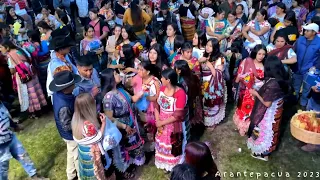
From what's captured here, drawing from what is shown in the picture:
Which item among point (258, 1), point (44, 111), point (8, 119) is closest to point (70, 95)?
point (8, 119)

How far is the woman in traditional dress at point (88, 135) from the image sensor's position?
321 cm

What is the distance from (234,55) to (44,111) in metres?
4.06

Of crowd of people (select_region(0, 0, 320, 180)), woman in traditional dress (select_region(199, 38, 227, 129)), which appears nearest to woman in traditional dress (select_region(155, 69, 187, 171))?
crowd of people (select_region(0, 0, 320, 180))

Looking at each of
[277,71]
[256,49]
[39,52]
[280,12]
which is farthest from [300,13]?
[39,52]

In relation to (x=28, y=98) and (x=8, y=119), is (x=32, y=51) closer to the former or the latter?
(x=28, y=98)

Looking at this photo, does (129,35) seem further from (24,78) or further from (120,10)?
(120,10)

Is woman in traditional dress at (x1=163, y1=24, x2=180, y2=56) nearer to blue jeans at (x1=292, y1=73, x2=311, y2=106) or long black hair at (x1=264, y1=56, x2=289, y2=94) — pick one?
long black hair at (x1=264, y1=56, x2=289, y2=94)

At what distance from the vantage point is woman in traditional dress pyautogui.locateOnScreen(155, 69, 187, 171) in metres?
3.89

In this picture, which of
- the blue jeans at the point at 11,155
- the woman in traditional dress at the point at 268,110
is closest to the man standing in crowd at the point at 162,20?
the woman in traditional dress at the point at 268,110

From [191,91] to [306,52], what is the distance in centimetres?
252

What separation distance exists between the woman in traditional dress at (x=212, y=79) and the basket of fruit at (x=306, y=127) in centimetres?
128

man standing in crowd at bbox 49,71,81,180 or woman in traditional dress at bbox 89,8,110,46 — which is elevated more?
man standing in crowd at bbox 49,71,81,180

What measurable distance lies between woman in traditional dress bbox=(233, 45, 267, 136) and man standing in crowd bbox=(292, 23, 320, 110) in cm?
133

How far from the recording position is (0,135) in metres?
3.69
